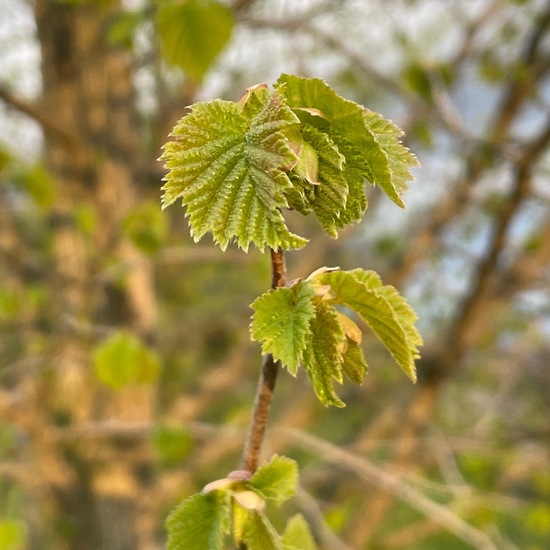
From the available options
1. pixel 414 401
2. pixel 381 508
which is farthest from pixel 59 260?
pixel 381 508

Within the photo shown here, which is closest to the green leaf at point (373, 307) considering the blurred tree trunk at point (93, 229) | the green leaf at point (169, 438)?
the green leaf at point (169, 438)

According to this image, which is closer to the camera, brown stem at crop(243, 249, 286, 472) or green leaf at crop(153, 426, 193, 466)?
brown stem at crop(243, 249, 286, 472)

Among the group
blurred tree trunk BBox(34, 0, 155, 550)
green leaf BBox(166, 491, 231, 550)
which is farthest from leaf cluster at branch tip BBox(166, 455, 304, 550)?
blurred tree trunk BBox(34, 0, 155, 550)

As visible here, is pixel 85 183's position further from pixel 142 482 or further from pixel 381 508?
pixel 381 508

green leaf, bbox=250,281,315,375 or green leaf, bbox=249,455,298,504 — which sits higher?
green leaf, bbox=250,281,315,375

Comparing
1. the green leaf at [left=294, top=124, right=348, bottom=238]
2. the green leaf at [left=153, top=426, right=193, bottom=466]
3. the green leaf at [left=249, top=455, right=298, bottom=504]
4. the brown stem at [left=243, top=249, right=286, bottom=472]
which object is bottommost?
the green leaf at [left=153, top=426, right=193, bottom=466]

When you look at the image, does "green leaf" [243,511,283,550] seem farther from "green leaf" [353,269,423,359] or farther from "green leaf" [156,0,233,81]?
"green leaf" [156,0,233,81]

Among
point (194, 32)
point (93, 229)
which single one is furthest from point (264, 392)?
point (93, 229)
